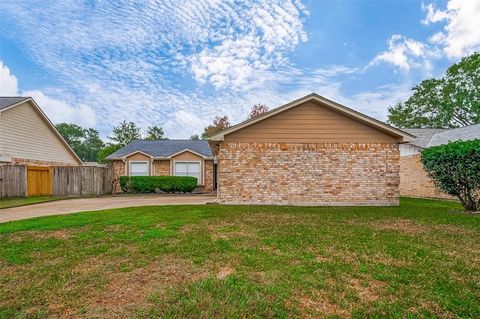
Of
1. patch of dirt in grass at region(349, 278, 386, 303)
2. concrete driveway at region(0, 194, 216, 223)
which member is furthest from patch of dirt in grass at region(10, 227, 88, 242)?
patch of dirt in grass at region(349, 278, 386, 303)

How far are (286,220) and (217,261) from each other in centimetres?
368

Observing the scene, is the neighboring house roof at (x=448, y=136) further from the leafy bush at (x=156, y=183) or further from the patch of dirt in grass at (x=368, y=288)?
the patch of dirt in grass at (x=368, y=288)

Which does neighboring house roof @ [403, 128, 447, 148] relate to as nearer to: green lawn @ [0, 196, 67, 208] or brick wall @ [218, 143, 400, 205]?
brick wall @ [218, 143, 400, 205]

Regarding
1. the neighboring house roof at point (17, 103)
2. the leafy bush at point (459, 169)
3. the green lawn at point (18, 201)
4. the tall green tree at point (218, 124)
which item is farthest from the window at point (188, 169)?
the tall green tree at point (218, 124)

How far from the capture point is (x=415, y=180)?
15.9 m

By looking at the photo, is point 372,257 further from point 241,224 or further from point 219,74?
point 219,74

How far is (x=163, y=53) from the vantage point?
14625 millimetres

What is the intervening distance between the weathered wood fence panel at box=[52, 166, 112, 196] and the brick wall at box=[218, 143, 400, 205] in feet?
34.6

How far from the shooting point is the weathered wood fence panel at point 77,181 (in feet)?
52.5

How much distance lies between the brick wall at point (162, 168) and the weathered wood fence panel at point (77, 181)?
370 centimetres

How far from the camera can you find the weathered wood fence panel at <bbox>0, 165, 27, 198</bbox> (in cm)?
1385

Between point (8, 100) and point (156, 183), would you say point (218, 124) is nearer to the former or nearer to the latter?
point (156, 183)

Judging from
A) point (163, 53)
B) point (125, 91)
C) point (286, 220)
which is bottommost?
point (286, 220)

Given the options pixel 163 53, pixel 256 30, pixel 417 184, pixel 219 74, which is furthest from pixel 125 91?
pixel 417 184
